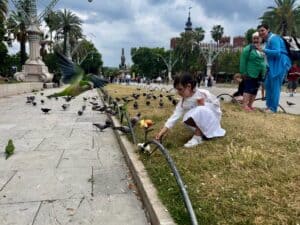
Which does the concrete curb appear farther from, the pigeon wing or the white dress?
the pigeon wing

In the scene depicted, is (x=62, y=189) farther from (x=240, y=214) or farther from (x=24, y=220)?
(x=240, y=214)

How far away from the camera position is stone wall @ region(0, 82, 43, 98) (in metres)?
21.1

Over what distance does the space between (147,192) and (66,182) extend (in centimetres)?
128

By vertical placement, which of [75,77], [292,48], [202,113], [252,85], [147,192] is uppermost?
[292,48]

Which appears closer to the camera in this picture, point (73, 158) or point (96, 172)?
point (96, 172)

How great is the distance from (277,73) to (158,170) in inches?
187

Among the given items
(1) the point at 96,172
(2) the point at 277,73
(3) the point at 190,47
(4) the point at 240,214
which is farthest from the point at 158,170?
(3) the point at 190,47

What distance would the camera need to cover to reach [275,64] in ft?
27.1

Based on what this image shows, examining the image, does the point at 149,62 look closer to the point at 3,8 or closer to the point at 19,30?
the point at 19,30

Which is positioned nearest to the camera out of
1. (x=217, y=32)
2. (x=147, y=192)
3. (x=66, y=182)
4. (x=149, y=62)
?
(x=147, y=192)

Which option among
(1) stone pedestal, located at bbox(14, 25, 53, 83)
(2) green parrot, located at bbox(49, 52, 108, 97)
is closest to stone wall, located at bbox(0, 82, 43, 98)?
(1) stone pedestal, located at bbox(14, 25, 53, 83)

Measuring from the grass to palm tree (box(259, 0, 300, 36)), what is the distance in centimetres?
4020

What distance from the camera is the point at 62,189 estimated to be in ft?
14.8

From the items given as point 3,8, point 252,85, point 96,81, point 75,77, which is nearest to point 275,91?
point 252,85
